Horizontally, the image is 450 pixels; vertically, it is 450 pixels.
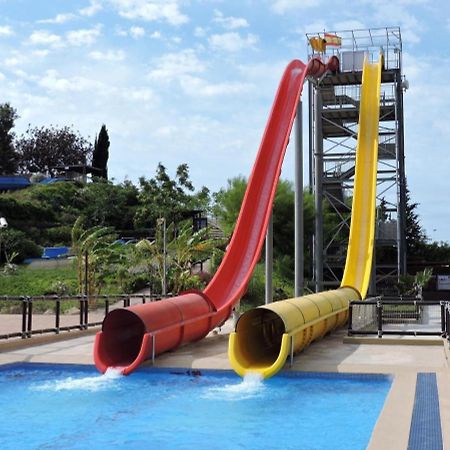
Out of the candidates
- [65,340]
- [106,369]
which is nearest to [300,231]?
[65,340]

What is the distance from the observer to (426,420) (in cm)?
642

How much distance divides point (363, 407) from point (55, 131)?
65234mm

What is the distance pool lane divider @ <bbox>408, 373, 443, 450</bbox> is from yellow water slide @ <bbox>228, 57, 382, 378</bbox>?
8.08ft

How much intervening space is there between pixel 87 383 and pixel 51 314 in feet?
38.6

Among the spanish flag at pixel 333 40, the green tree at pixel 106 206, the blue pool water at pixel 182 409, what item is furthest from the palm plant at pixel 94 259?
the green tree at pixel 106 206

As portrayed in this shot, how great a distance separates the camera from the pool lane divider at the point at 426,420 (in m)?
5.58

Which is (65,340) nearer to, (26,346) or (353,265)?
(26,346)

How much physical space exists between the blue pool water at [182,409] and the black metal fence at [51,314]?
2257mm

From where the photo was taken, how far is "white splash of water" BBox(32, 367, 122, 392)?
957 centimetres

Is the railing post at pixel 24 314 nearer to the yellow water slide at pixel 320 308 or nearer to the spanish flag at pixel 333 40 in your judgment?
the yellow water slide at pixel 320 308

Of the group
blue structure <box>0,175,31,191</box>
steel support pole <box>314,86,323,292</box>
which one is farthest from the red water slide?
blue structure <box>0,175,31,191</box>

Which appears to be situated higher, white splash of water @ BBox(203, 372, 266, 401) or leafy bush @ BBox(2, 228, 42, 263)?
leafy bush @ BBox(2, 228, 42, 263)

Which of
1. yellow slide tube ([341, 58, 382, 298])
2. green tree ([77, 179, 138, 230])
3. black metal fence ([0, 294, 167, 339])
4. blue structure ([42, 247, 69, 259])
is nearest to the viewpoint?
black metal fence ([0, 294, 167, 339])

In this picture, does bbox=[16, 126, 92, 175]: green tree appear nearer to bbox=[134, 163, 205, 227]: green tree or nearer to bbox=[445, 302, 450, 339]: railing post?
bbox=[134, 163, 205, 227]: green tree
